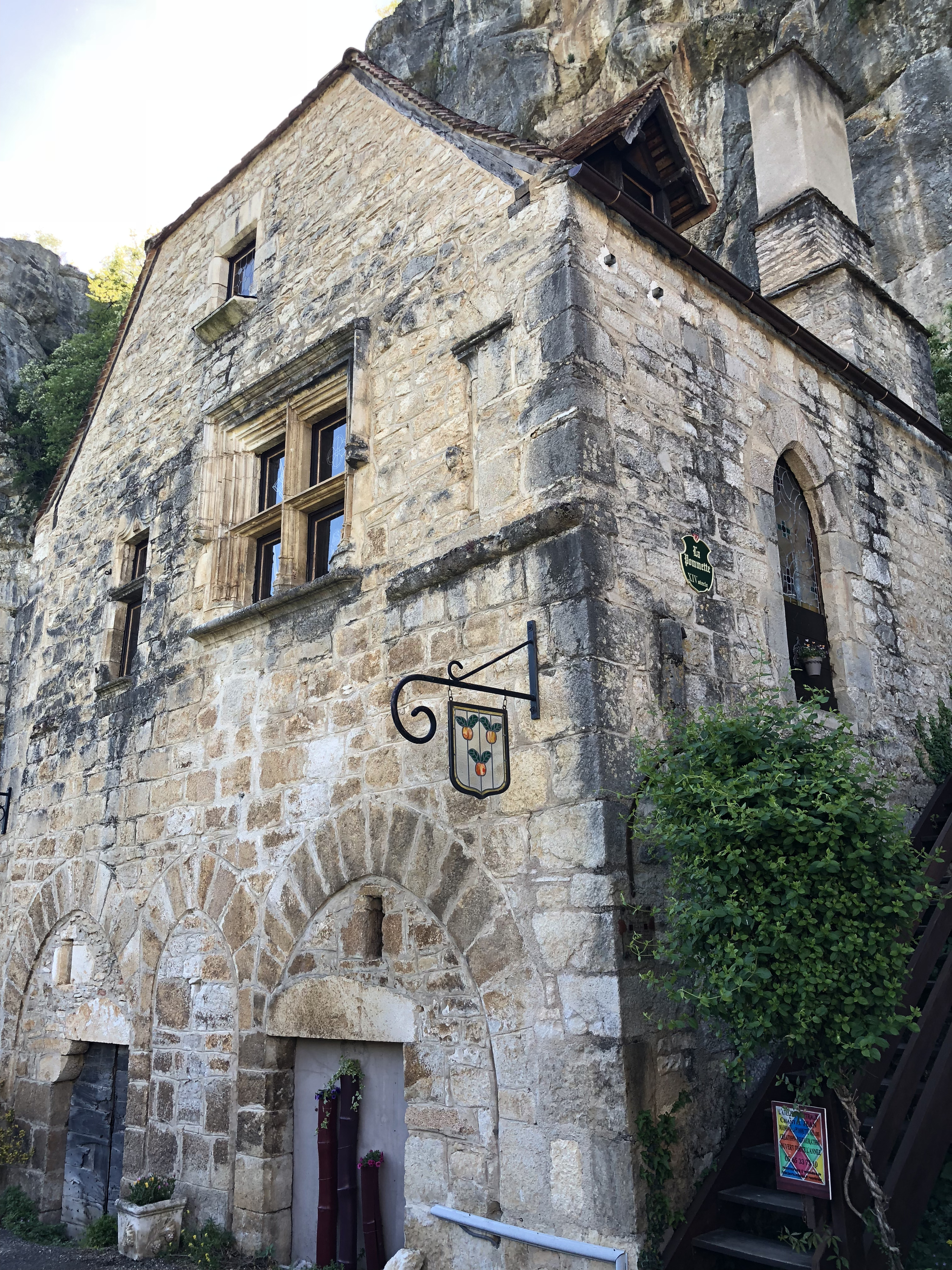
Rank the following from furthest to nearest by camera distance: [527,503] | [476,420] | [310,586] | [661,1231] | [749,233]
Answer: [749,233] < [310,586] < [476,420] < [527,503] < [661,1231]

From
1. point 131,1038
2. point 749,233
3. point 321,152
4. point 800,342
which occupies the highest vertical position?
point 749,233

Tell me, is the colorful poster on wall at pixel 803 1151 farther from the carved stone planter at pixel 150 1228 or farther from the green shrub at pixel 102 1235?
the green shrub at pixel 102 1235

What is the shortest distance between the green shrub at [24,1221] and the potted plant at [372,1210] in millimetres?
3082

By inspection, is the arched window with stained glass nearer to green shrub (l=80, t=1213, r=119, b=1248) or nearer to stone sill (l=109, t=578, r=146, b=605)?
stone sill (l=109, t=578, r=146, b=605)

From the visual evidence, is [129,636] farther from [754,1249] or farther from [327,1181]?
[754,1249]

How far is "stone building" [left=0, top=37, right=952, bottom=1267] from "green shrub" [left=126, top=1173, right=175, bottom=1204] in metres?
0.20

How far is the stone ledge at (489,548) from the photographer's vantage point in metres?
4.49

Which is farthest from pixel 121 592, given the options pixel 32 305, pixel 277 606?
pixel 32 305

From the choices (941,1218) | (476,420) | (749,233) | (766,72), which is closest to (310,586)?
(476,420)

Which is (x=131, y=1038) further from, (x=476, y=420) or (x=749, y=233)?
(x=749, y=233)

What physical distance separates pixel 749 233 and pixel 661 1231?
12.8m

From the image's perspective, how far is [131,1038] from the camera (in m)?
6.55

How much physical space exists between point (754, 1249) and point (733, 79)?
50.0ft

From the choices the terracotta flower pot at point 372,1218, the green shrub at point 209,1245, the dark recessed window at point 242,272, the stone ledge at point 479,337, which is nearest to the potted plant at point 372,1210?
the terracotta flower pot at point 372,1218
